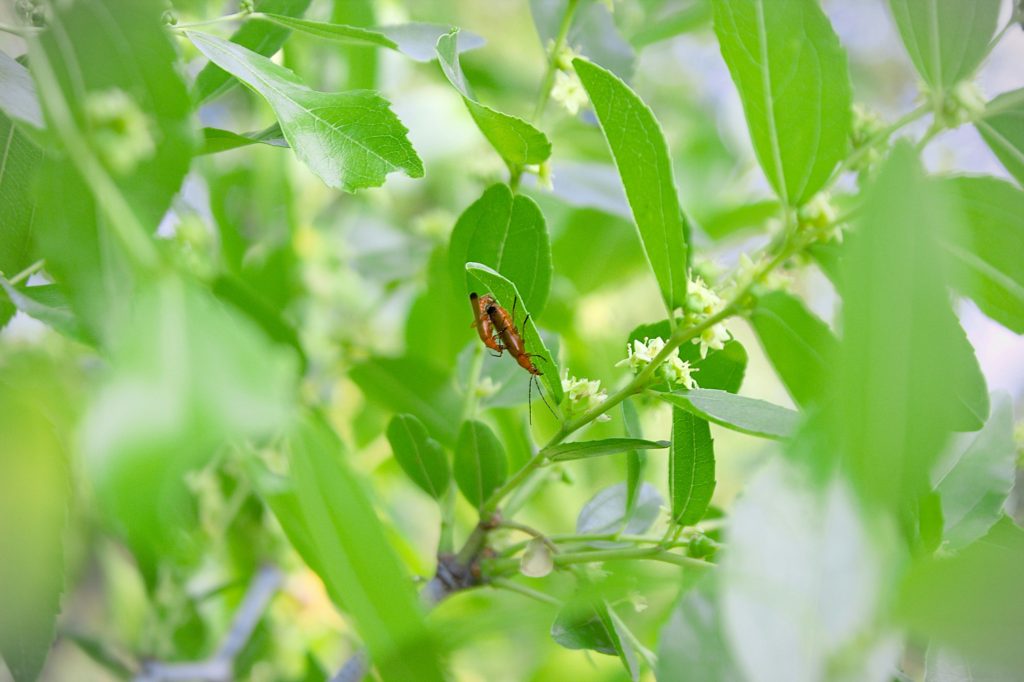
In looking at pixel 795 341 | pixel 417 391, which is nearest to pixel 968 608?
pixel 795 341

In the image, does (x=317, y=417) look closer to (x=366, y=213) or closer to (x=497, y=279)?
(x=497, y=279)

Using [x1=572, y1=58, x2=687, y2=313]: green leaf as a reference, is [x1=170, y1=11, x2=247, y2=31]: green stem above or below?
above

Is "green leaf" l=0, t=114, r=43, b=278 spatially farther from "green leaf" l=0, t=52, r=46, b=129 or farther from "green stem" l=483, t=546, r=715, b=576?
"green stem" l=483, t=546, r=715, b=576

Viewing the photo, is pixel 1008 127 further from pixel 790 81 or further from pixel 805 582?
pixel 805 582

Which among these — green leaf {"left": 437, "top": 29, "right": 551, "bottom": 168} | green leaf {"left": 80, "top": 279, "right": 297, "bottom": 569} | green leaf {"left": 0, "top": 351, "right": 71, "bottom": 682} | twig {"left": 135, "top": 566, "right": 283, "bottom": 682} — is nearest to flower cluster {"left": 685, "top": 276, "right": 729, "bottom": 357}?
green leaf {"left": 437, "top": 29, "right": 551, "bottom": 168}

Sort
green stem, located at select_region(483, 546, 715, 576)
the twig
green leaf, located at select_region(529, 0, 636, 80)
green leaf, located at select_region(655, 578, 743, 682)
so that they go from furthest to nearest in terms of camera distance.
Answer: the twig < green leaf, located at select_region(529, 0, 636, 80) < green stem, located at select_region(483, 546, 715, 576) < green leaf, located at select_region(655, 578, 743, 682)

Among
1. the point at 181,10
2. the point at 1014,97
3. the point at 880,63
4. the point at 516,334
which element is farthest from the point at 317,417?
the point at 880,63

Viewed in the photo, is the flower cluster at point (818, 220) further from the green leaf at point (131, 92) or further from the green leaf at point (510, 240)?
the green leaf at point (131, 92)
